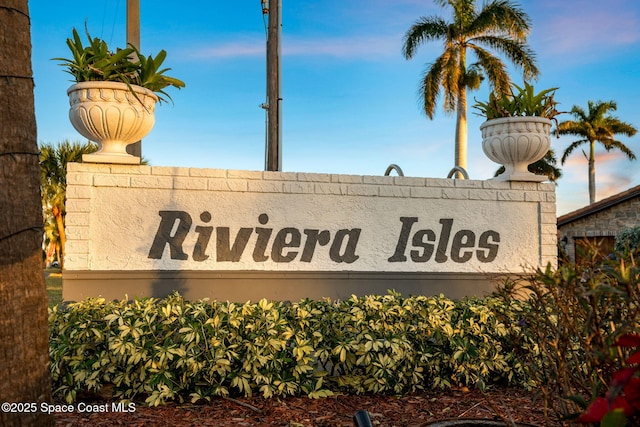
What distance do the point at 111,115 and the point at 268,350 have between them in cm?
384

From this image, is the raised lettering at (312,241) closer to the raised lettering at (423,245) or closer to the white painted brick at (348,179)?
the white painted brick at (348,179)

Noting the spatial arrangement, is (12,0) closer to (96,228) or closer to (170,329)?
(170,329)

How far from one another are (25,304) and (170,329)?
7.00 feet

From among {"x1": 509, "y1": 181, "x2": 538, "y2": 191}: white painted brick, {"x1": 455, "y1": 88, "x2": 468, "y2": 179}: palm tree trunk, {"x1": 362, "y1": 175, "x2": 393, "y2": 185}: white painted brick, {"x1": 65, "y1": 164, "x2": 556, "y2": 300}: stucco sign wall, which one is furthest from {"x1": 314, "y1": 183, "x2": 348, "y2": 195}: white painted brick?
{"x1": 455, "y1": 88, "x2": 468, "y2": 179}: palm tree trunk

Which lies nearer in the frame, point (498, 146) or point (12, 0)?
point (12, 0)

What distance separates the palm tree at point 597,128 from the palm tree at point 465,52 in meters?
19.2

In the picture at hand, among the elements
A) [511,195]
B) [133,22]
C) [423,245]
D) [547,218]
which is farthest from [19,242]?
[133,22]

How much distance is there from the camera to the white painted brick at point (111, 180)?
280 inches

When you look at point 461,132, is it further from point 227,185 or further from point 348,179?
point 227,185

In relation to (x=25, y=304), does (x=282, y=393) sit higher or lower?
lower

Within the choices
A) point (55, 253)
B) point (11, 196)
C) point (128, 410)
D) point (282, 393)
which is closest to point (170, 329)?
point (128, 410)

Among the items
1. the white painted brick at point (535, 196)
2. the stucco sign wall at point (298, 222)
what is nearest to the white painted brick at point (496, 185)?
the stucco sign wall at point (298, 222)

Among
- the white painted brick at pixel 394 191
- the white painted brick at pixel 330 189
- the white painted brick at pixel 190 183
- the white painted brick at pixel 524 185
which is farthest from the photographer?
the white painted brick at pixel 524 185

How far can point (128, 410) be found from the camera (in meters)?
4.78
